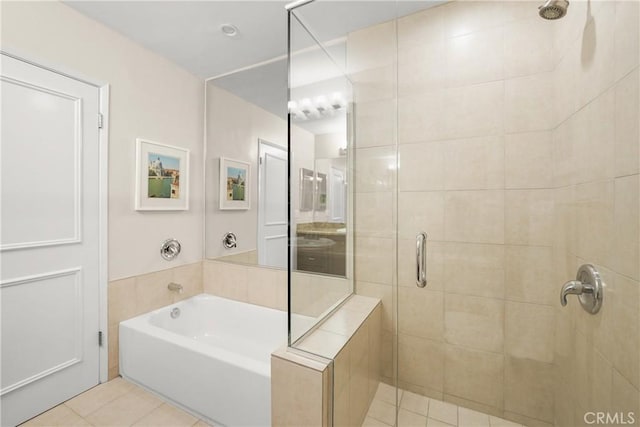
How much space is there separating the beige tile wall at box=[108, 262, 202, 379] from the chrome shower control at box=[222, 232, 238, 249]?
328 millimetres

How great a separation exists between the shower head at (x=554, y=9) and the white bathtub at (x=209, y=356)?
2.08 m

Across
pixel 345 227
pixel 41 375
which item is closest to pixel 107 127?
pixel 41 375

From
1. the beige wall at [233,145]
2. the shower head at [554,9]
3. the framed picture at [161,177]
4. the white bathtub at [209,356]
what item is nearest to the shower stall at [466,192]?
the shower head at [554,9]

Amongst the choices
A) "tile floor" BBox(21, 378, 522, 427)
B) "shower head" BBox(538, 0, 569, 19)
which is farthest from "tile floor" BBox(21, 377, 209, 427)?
"shower head" BBox(538, 0, 569, 19)

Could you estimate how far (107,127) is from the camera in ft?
6.18

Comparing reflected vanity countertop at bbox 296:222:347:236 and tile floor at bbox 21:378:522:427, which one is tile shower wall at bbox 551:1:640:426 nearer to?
tile floor at bbox 21:378:522:427

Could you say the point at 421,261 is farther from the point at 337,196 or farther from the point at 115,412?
the point at 115,412

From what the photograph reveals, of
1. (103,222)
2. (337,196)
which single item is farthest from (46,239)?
(337,196)

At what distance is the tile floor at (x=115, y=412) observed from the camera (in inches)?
61.2

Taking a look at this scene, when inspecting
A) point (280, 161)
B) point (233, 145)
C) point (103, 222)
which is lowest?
point (103, 222)

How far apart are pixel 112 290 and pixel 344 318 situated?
162 cm

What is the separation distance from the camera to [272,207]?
7.64 ft

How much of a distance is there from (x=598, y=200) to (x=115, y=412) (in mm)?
2600

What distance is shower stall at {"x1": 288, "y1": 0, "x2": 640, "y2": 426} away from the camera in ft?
4.01
